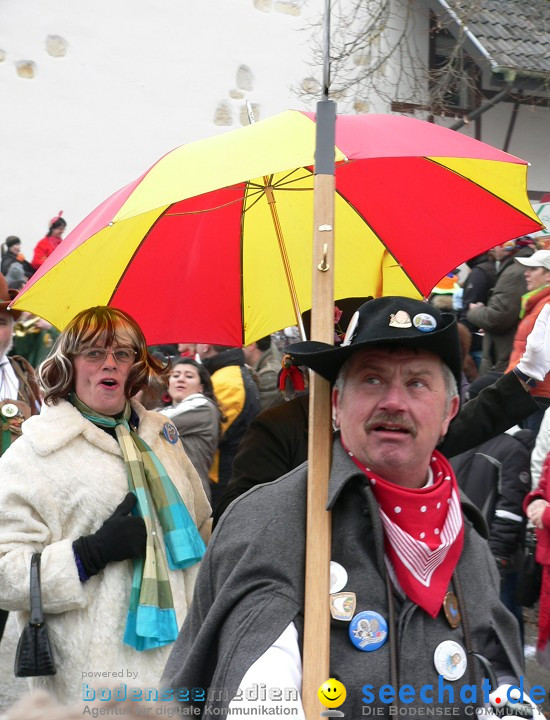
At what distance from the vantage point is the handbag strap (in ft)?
12.2

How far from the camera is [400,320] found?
2637 mm

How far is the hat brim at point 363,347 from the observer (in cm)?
257

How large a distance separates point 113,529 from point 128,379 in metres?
0.60

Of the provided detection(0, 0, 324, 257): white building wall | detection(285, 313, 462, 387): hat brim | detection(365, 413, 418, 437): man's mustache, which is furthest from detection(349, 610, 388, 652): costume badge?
detection(0, 0, 324, 257): white building wall

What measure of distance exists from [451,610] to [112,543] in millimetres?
1575

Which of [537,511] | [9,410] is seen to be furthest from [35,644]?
[537,511]

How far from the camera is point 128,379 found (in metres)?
4.10

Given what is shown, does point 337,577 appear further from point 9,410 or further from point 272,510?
point 9,410

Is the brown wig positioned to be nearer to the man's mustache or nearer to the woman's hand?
the man's mustache

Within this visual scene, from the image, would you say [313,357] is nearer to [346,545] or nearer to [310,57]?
[346,545]

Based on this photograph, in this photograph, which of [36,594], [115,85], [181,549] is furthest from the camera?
[115,85]

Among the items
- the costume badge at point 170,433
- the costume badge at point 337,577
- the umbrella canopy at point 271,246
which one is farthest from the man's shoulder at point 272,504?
the costume badge at point 170,433

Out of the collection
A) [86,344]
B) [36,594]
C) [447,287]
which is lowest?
[36,594]

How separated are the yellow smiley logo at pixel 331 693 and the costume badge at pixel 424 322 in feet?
2.75
